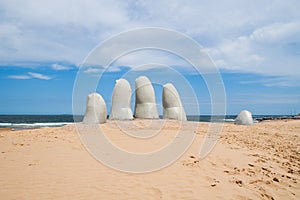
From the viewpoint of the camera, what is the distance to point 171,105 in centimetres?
1891

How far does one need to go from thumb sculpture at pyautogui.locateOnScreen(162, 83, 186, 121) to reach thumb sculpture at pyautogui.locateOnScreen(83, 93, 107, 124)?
17.4 ft

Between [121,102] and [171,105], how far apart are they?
3677 millimetres

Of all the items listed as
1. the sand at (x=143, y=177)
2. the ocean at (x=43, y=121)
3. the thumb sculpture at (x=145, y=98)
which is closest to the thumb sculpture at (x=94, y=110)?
the ocean at (x=43, y=121)

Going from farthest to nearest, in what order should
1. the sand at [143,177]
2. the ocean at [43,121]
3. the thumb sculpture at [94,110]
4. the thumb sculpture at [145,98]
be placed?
1. the ocean at [43,121]
2. the thumb sculpture at [145,98]
3. the thumb sculpture at [94,110]
4. the sand at [143,177]

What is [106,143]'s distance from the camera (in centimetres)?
817

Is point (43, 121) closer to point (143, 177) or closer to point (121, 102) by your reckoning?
point (121, 102)

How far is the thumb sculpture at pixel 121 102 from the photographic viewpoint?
17.5 meters

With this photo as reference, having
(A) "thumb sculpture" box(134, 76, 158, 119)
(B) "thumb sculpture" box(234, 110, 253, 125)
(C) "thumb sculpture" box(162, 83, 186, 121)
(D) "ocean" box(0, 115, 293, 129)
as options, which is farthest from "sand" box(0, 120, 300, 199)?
(B) "thumb sculpture" box(234, 110, 253, 125)

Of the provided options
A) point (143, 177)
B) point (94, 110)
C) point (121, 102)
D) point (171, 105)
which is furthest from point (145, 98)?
point (143, 177)

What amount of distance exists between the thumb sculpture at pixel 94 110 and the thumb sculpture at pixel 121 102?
90.4 inches

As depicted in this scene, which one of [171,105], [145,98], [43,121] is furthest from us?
[43,121]

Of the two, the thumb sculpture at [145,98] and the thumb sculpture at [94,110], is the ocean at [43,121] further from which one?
the thumb sculpture at [145,98]

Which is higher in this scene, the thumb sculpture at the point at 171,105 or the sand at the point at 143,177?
the thumb sculpture at the point at 171,105

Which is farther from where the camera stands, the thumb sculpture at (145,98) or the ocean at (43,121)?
the ocean at (43,121)
